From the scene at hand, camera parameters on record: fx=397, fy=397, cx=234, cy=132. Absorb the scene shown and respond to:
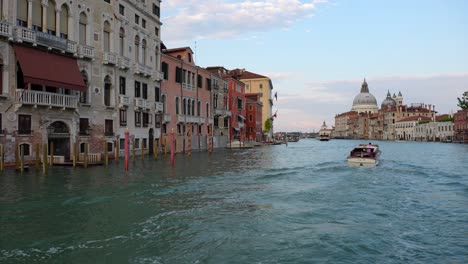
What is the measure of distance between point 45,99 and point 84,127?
4.10 meters

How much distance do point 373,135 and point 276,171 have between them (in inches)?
5180

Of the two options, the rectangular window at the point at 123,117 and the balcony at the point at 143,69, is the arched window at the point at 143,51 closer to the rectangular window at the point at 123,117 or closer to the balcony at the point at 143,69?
the balcony at the point at 143,69

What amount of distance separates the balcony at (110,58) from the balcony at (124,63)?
2.42 feet

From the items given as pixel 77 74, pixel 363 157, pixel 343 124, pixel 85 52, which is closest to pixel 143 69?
pixel 85 52

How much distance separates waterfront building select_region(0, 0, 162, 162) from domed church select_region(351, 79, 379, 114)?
158269 millimetres

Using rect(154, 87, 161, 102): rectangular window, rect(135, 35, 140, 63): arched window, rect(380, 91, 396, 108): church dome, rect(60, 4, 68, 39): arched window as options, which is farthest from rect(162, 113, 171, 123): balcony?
rect(380, 91, 396, 108): church dome

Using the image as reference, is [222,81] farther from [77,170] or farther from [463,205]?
[463,205]

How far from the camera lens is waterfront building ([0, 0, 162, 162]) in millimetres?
19156

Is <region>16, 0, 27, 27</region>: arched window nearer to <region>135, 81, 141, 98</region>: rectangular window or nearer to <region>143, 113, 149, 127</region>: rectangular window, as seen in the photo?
<region>135, 81, 141, 98</region>: rectangular window

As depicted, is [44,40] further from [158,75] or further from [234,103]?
[234,103]

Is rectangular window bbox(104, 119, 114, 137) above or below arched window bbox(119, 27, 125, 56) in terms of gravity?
below

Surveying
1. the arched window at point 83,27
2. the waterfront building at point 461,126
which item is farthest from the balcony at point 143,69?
the waterfront building at point 461,126

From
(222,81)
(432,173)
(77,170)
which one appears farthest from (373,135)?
(77,170)

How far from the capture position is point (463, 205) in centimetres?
1205
